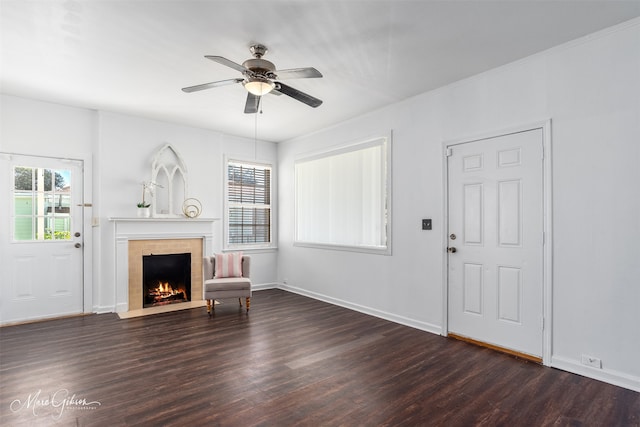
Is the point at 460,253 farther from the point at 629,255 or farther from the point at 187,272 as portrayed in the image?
Answer: the point at 187,272

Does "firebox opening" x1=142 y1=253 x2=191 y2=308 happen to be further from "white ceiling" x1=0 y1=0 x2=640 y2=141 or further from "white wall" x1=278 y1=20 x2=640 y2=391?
"white wall" x1=278 y1=20 x2=640 y2=391

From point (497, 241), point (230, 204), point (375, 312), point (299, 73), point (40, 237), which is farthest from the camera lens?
point (230, 204)

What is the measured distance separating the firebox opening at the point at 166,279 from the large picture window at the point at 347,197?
1910 millimetres

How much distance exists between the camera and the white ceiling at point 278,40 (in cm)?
244

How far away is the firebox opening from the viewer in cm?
507

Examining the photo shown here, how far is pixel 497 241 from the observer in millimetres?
3393

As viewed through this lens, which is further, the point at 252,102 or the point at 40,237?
the point at 40,237

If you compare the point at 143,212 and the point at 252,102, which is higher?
the point at 252,102

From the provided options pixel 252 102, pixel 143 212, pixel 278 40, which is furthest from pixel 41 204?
pixel 278 40

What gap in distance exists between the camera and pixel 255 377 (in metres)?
2.75

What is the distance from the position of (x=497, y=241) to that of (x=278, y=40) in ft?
9.12

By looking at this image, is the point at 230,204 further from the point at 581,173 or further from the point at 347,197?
the point at 581,173

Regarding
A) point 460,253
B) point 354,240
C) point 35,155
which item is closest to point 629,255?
point 460,253

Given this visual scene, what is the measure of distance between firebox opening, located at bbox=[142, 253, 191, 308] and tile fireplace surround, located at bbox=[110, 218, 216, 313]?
0.35ft
